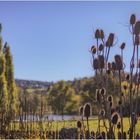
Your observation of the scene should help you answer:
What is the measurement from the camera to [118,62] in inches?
330

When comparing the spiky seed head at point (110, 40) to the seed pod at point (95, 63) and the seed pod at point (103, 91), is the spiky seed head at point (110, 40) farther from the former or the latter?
the seed pod at point (103, 91)

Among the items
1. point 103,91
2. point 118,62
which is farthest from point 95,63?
point 103,91

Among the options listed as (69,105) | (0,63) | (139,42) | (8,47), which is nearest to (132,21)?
(139,42)

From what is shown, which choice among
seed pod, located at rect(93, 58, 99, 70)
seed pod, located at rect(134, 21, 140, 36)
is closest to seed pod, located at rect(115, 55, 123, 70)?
seed pod, located at rect(93, 58, 99, 70)

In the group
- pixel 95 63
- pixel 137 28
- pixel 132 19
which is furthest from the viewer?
pixel 95 63

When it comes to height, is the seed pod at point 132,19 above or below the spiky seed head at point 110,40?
above

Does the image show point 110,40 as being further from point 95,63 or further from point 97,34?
point 95,63

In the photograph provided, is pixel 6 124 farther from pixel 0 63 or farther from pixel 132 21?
pixel 0 63

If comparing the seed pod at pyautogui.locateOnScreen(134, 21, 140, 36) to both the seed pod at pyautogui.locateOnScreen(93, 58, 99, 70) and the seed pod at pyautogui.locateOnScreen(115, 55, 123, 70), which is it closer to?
the seed pod at pyautogui.locateOnScreen(115, 55, 123, 70)

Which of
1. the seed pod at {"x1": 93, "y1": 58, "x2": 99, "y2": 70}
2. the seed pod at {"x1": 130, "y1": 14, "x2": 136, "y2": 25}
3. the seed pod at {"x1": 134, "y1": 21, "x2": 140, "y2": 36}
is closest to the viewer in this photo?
the seed pod at {"x1": 134, "y1": 21, "x2": 140, "y2": 36}

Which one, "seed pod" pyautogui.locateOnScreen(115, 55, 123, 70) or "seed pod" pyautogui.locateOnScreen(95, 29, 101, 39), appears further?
"seed pod" pyautogui.locateOnScreen(95, 29, 101, 39)

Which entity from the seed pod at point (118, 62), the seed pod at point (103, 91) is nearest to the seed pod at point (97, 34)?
the seed pod at point (118, 62)

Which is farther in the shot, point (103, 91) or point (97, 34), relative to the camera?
point (97, 34)

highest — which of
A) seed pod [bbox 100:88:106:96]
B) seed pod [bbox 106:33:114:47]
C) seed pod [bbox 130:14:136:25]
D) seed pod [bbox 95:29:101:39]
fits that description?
seed pod [bbox 130:14:136:25]
